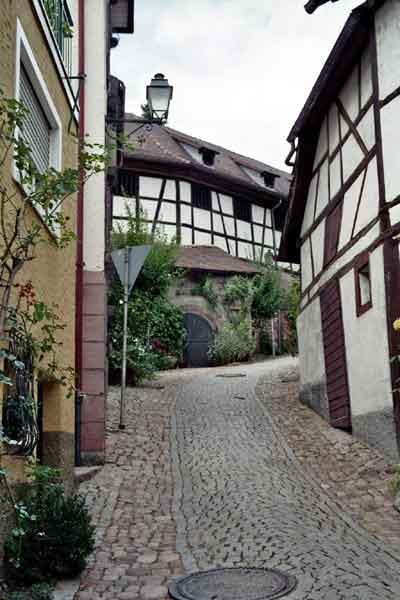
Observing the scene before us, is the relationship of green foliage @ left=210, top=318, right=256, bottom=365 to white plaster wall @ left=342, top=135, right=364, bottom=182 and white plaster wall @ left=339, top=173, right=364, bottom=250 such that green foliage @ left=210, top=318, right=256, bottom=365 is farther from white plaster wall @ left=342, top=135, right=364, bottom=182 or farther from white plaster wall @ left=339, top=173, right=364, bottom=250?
white plaster wall @ left=342, top=135, right=364, bottom=182

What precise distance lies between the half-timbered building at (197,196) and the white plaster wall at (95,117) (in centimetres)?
1140

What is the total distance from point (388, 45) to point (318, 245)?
4164 mm

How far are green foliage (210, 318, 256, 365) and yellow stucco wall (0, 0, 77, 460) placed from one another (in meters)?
14.5

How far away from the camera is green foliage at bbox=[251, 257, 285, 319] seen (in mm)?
24047

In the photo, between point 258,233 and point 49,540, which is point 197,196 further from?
point 49,540

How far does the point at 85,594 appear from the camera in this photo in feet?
16.3

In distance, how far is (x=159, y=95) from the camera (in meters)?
10.5

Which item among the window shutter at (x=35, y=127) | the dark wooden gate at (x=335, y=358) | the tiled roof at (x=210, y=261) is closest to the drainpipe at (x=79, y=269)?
the window shutter at (x=35, y=127)

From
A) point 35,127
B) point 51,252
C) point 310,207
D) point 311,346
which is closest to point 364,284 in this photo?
point 311,346

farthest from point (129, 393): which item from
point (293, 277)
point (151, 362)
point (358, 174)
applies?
point (293, 277)

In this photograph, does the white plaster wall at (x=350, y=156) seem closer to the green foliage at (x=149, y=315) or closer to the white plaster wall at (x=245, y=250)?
the green foliage at (x=149, y=315)

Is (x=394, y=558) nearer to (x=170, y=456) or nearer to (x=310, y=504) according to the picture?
(x=310, y=504)

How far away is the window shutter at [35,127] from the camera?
6.03 metres

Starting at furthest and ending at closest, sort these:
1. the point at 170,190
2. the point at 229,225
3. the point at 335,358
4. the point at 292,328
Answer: the point at 229,225
the point at 170,190
the point at 292,328
the point at 335,358
